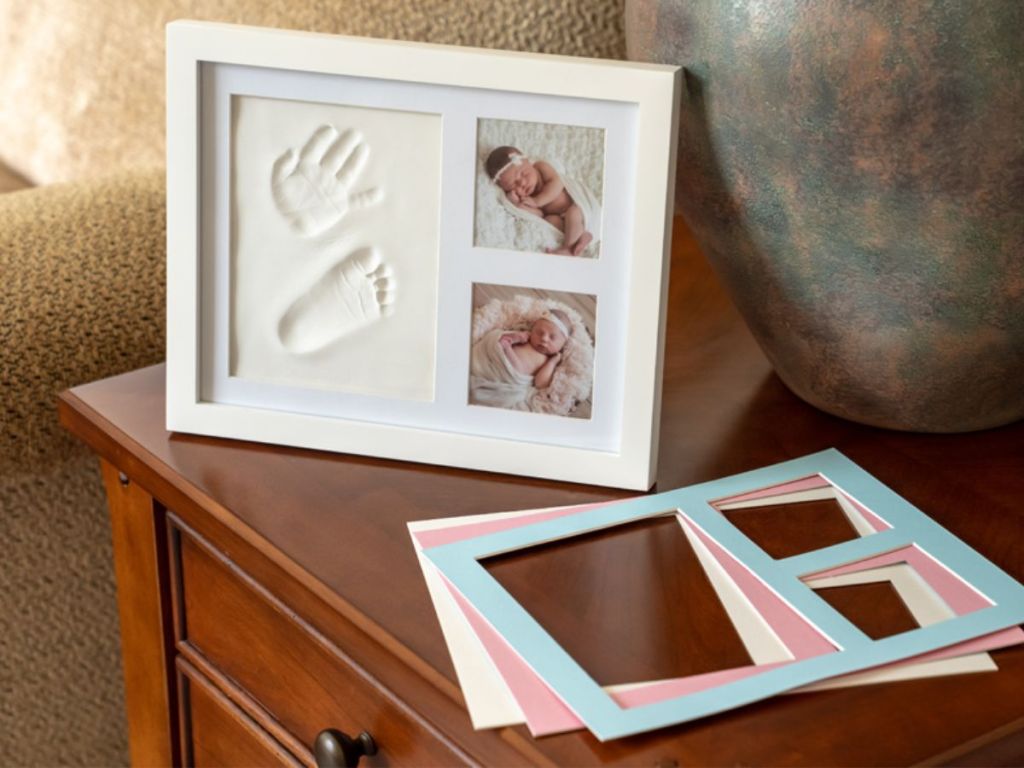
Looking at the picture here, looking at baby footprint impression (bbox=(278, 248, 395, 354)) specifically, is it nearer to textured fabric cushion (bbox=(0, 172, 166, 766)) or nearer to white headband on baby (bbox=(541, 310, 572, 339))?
white headband on baby (bbox=(541, 310, 572, 339))

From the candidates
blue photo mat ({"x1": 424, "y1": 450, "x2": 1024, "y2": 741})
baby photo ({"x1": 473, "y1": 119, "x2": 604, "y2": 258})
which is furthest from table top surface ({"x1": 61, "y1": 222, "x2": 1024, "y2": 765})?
baby photo ({"x1": 473, "y1": 119, "x2": 604, "y2": 258})

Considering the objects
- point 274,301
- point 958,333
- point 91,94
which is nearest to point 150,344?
point 274,301

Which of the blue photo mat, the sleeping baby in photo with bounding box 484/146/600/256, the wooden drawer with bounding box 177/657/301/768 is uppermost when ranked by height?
the sleeping baby in photo with bounding box 484/146/600/256

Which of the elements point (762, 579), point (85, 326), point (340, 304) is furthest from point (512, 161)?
point (85, 326)

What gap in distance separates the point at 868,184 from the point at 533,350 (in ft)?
0.58

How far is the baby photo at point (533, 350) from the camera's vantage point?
62 centimetres

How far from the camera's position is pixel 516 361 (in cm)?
63

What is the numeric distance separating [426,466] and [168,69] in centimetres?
24

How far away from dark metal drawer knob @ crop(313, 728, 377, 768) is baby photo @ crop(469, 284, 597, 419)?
0.18 meters

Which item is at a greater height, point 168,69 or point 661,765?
point 168,69

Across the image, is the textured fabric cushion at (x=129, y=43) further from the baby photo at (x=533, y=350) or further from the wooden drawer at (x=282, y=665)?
the wooden drawer at (x=282, y=665)

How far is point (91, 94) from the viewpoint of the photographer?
116 centimetres

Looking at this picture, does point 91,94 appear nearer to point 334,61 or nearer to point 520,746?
point 334,61

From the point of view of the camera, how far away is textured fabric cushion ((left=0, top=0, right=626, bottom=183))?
0.84 metres
